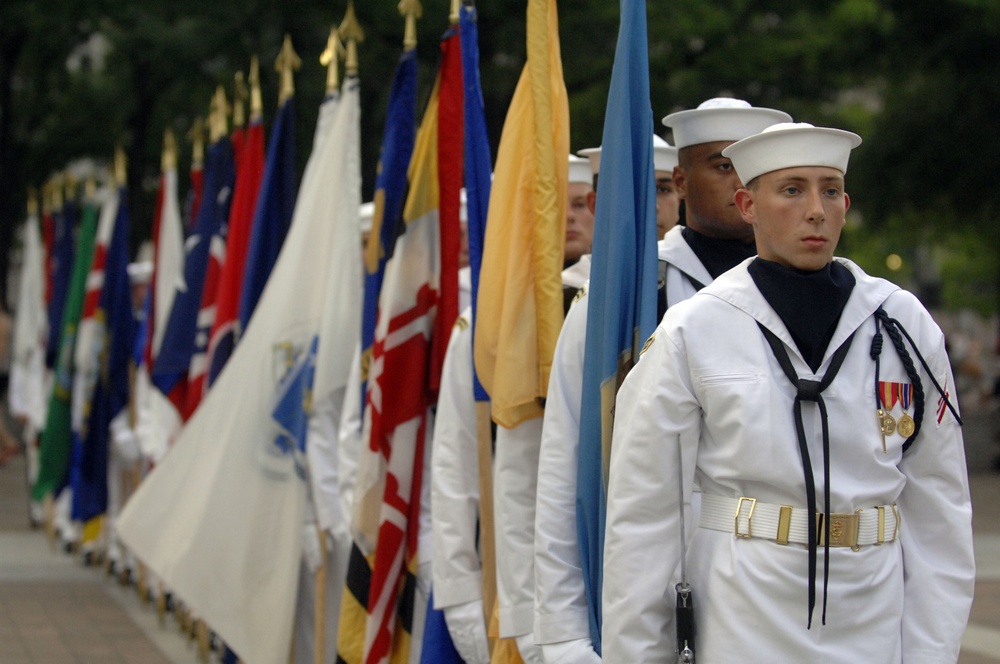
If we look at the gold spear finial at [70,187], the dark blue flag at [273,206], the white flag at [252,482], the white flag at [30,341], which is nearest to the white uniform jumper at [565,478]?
the white flag at [252,482]

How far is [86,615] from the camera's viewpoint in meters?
9.73

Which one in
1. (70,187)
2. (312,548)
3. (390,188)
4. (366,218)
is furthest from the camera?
(70,187)

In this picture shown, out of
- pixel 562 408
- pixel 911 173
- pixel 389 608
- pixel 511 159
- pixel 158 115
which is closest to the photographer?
pixel 562 408

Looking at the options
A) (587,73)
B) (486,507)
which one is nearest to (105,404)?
(587,73)

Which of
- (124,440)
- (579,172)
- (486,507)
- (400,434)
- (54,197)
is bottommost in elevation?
(124,440)

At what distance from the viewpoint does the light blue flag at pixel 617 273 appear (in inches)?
158

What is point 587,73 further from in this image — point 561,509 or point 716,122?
point 561,509

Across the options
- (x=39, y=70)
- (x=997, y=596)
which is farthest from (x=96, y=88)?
(x=997, y=596)

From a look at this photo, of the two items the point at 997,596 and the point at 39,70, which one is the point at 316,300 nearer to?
the point at 997,596

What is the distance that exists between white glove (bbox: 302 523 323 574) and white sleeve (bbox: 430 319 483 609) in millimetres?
1823

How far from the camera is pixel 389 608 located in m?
5.67

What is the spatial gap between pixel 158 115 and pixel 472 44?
17206mm

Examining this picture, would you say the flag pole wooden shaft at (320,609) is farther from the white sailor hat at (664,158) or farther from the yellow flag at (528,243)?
the white sailor hat at (664,158)

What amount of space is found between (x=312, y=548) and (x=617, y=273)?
10.5ft
